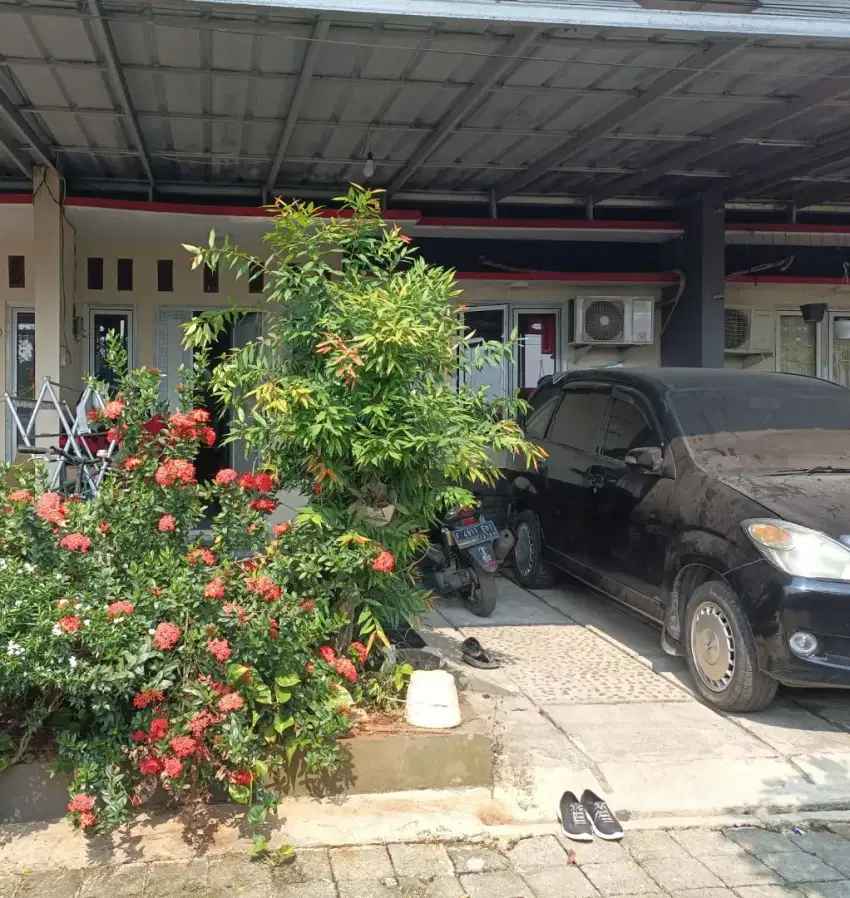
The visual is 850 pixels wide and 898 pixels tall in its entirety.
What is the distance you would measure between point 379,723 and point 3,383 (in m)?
7.05

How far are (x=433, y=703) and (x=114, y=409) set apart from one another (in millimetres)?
1900

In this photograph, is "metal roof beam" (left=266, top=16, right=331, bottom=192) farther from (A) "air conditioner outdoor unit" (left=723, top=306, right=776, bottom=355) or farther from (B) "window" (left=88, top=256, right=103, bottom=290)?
(A) "air conditioner outdoor unit" (left=723, top=306, right=776, bottom=355)

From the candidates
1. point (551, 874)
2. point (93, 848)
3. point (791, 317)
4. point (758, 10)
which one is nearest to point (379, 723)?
point (551, 874)

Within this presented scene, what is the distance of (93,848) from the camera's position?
3.31m

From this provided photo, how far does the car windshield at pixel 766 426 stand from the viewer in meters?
5.25

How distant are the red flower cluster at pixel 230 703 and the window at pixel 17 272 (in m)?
7.48

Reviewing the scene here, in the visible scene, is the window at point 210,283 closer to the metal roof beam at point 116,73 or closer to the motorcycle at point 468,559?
the metal roof beam at point 116,73

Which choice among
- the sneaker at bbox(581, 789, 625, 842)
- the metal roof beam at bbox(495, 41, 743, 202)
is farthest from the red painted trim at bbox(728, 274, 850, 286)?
the sneaker at bbox(581, 789, 625, 842)

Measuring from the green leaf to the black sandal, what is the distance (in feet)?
7.37

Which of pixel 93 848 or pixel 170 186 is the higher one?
pixel 170 186

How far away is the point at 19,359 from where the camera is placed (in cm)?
936

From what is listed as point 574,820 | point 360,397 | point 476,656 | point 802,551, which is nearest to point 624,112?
point 802,551

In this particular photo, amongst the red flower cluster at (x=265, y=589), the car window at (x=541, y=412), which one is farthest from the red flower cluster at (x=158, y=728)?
the car window at (x=541, y=412)

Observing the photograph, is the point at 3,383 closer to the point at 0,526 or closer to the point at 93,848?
the point at 0,526
